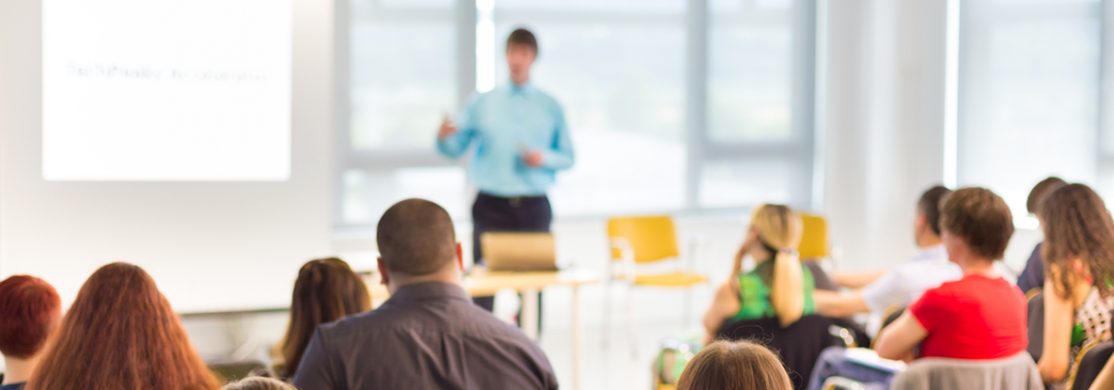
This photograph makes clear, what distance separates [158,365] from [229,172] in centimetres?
335

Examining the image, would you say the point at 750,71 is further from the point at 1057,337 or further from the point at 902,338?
the point at 902,338

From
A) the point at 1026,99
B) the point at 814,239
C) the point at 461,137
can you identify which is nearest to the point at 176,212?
the point at 461,137

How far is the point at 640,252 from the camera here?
7.57 m

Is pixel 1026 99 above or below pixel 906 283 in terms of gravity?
above

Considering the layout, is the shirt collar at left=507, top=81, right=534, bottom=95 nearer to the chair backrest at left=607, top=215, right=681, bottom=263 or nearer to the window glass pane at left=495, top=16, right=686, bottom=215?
the chair backrest at left=607, top=215, right=681, bottom=263

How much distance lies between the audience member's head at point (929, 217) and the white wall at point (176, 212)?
269 cm

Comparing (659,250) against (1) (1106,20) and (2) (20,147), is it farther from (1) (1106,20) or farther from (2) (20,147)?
(2) (20,147)

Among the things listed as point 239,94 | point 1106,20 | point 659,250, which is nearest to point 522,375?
point 239,94

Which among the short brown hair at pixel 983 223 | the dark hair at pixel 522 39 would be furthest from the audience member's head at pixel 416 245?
the dark hair at pixel 522 39

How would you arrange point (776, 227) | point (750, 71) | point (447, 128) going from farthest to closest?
point (750, 71)
point (447, 128)
point (776, 227)

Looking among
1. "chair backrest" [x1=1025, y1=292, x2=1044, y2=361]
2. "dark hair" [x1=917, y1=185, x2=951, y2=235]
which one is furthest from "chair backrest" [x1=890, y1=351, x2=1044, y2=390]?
"dark hair" [x1=917, y1=185, x2=951, y2=235]

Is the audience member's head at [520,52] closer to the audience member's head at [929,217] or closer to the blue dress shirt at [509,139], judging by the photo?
the blue dress shirt at [509,139]

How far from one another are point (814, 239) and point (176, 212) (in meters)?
3.66

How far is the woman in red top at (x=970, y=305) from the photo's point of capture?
10.7 feet
